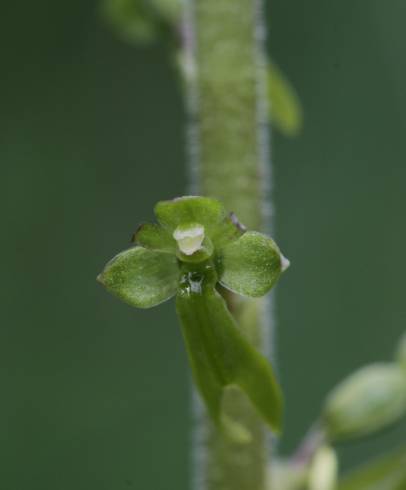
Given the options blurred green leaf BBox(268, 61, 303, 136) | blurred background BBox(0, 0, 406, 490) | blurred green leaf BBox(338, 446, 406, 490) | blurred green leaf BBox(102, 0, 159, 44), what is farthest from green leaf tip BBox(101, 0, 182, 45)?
blurred background BBox(0, 0, 406, 490)

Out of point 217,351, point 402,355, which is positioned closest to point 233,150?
point 217,351

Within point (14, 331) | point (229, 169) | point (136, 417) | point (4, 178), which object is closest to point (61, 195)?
point (4, 178)

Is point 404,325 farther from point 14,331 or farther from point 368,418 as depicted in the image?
point 368,418

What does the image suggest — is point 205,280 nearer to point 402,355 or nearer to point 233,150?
point 233,150

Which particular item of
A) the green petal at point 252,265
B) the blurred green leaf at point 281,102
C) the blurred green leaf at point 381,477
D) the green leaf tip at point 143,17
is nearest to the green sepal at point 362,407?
the blurred green leaf at point 381,477

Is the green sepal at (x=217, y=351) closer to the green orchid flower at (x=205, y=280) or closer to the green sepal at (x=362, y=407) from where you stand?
the green orchid flower at (x=205, y=280)
